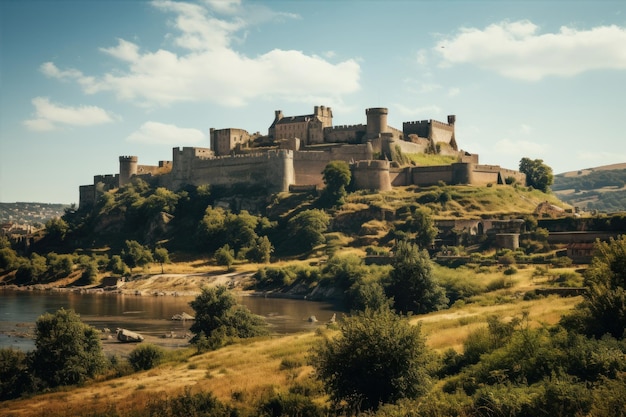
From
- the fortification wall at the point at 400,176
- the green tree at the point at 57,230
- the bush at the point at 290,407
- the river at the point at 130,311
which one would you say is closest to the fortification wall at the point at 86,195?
the green tree at the point at 57,230

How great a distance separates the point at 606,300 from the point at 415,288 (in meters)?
24.5

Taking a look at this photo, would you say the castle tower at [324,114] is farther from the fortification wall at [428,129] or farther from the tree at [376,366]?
the tree at [376,366]

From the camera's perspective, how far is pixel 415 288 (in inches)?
1740

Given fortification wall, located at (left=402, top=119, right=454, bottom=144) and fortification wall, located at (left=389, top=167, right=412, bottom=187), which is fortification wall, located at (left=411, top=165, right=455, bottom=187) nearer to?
fortification wall, located at (left=389, top=167, right=412, bottom=187)

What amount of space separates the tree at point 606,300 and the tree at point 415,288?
68.4ft

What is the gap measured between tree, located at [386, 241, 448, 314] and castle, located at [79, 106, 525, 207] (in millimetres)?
34657

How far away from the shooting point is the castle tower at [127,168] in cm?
9644

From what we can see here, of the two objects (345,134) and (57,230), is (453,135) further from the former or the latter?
(57,230)

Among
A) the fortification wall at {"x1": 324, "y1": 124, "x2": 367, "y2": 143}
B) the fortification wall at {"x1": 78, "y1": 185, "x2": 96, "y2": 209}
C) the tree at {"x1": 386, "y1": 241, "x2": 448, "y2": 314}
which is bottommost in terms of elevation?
the tree at {"x1": 386, "y1": 241, "x2": 448, "y2": 314}

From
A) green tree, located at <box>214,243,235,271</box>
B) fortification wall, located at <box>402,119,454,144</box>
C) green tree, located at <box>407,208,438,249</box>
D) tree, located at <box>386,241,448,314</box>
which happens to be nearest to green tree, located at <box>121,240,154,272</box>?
green tree, located at <box>214,243,235,271</box>

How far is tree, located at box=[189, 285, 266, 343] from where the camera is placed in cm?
3566

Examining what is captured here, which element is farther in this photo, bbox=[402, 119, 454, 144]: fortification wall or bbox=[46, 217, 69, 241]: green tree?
bbox=[402, 119, 454, 144]: fortification wall

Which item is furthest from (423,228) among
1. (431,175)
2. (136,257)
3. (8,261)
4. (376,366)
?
(8,261)

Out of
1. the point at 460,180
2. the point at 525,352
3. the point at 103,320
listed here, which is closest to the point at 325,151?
the point at 460,180
